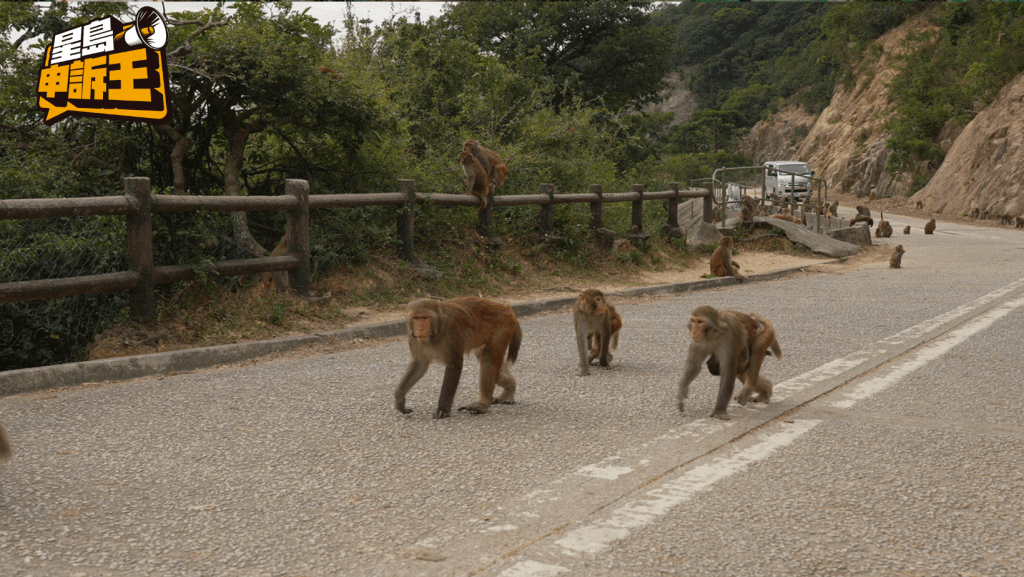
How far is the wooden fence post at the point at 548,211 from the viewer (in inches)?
549

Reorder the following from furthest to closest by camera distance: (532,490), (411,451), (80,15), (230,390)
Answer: (80,15) → (230,390) → (411,451) → (532,490)

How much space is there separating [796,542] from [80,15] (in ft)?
33.9

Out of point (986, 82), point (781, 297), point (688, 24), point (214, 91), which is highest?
point (688, 24)

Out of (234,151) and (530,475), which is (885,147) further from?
(530,475)

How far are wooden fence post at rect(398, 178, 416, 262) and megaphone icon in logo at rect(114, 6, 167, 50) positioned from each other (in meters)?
3.12

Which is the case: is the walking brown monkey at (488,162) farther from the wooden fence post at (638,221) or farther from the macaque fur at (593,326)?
the macaque fur at (593,326)

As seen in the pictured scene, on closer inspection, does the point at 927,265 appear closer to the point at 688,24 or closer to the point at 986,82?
the point at 986,82

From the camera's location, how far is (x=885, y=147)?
52.0m

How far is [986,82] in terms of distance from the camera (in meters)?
41.3

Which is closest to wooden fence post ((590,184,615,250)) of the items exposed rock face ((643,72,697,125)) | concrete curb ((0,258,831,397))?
concrete curb ((0,258,831,397))

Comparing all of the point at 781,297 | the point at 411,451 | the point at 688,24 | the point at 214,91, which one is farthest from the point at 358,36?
the point at 688,24

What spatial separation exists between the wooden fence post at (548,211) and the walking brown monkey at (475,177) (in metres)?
1.57

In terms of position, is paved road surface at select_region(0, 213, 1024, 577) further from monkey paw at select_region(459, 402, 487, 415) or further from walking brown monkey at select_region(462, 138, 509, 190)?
walking brown monkey at select_region(462, 138, 509, 190)

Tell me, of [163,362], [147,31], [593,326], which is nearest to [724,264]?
[593,326]
